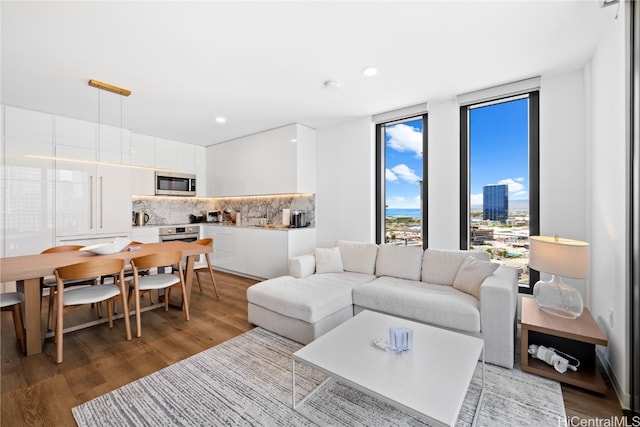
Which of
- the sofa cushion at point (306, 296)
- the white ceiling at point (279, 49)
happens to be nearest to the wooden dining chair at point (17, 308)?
the sofa cushion at point (306, 296)

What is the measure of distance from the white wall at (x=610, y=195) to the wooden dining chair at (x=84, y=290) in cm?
373

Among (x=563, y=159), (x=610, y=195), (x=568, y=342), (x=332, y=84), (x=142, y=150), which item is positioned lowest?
(x=568, y=342)

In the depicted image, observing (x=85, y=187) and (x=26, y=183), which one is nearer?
(x=26, y=183)

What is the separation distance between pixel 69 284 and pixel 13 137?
2070 mm

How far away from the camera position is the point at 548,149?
2.73m

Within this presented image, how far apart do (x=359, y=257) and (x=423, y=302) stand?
3.80ft

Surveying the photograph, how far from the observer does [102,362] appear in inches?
84.1

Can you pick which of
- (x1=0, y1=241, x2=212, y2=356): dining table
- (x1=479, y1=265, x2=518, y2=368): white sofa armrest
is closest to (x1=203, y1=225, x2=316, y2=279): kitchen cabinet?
(x1=0, y1=241, x2=212, y2=356): dining table

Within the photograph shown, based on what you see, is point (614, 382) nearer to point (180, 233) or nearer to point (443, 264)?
point (443, 264)

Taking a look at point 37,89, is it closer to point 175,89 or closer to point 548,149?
point 175,89

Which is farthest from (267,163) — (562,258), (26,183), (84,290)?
(562,258)

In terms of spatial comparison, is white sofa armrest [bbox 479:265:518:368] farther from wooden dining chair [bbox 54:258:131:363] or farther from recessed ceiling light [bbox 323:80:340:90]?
wooden dining chair [bbox 54:258:131:363]

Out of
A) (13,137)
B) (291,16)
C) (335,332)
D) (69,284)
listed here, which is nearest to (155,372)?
(335,332)

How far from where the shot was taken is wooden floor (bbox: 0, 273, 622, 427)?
163 cm
